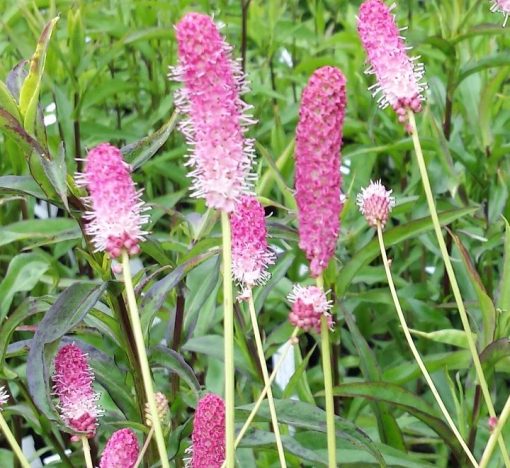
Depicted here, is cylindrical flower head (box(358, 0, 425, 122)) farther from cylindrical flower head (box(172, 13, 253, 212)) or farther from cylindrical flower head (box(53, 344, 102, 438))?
cylindrical flower head (box(53, 344, 102, 438))

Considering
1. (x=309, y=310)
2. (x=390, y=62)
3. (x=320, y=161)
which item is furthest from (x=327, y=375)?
(x=390, y=62)

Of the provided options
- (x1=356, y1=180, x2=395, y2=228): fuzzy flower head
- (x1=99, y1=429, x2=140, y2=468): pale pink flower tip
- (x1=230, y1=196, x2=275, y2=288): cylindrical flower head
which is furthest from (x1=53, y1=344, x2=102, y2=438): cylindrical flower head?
(x1=356, y1=180, x2=395, y2=228): fuzzy flower head

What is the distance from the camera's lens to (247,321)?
1418 millimetres

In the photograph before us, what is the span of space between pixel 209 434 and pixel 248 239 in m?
0.16

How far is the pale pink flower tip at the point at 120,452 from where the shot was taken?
0.78 m

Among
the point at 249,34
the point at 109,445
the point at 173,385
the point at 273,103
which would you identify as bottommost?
the point at 173,385

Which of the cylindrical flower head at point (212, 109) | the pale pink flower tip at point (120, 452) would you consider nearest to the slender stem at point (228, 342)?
the cylindrical flower head at point (212, 109)

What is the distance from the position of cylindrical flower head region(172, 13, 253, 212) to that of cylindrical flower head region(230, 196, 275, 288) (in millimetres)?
→ 105

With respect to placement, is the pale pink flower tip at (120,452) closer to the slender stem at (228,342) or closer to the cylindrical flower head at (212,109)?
the slender stem at (228,342)

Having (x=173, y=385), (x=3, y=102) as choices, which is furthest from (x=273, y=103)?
(x=3, y=102)

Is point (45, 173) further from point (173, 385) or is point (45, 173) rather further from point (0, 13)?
point (0, 13)

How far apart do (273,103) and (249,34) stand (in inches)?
6.7

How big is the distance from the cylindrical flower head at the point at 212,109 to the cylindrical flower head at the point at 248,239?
105mm

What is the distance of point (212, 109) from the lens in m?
0.65
